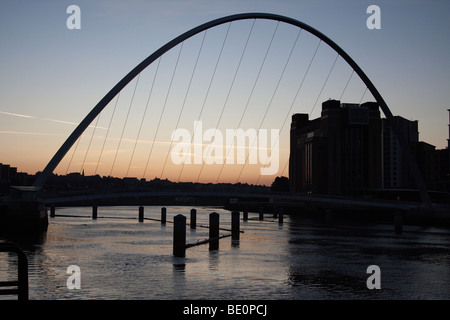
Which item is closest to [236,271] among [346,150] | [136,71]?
[136,71]

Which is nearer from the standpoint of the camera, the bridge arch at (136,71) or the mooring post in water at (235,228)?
the mooring post in water at (235,228)

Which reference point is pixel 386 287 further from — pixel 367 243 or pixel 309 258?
pixel 367 243

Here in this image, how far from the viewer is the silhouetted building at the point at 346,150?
597 feet

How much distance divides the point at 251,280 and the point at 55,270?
848 cm

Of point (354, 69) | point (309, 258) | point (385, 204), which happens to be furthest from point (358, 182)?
point (309, 258)

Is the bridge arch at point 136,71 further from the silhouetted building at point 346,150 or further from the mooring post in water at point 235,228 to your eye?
the silhouetted building at point 346,150

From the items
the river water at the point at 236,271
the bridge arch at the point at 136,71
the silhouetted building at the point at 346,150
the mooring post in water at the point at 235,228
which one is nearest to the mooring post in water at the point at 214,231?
the river water at the point at 236,271

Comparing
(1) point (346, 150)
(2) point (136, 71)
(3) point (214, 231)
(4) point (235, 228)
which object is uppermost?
(1) point (346, 150)

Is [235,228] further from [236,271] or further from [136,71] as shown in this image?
[236,271]

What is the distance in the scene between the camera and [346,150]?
18312 cm

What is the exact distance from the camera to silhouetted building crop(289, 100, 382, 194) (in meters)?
182

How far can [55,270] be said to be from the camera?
23.0 metres

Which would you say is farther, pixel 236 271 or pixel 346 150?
pixel 346 150

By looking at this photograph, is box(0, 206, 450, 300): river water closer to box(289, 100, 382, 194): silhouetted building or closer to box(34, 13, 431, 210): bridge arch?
box(34, 13, 431, 210): bridge arch
